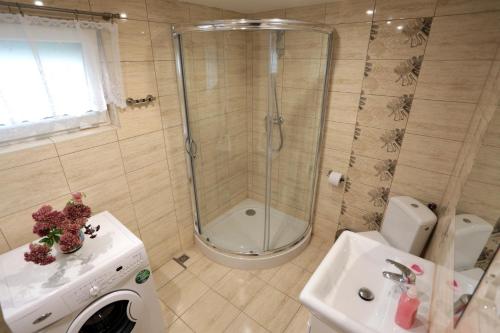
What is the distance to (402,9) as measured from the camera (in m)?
1.62

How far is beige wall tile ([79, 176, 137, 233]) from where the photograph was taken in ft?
5.52

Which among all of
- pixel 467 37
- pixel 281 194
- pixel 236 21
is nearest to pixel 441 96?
pixel 467 37

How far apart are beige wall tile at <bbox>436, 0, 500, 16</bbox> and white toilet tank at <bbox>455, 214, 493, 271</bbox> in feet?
4.06

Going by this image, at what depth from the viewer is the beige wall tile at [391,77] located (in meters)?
1.69

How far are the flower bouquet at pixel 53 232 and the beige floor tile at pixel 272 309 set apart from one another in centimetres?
133

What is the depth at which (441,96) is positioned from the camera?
1627 mm

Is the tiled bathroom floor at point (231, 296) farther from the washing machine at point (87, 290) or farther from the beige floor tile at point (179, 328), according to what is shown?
the washing machine at point (87, 290)

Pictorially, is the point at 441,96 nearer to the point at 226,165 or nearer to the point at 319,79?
the point at 319,79

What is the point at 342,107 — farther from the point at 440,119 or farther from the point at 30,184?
the point at 30,184

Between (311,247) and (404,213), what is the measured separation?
1055mm

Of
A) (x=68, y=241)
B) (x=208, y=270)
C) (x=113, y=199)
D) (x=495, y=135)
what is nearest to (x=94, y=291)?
(x=68, y=241)

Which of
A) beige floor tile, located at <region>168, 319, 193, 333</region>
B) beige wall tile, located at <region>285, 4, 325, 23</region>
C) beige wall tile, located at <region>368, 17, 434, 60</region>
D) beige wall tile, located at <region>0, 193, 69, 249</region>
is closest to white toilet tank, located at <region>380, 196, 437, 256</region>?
beige wall tile, located at <region>368, 17, 434, 60</region>

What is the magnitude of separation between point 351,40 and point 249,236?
1.96 meters

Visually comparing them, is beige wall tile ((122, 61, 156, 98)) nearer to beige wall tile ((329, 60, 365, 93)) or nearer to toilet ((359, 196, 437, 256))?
beige wall tile ((329, 60, 365, 93))
